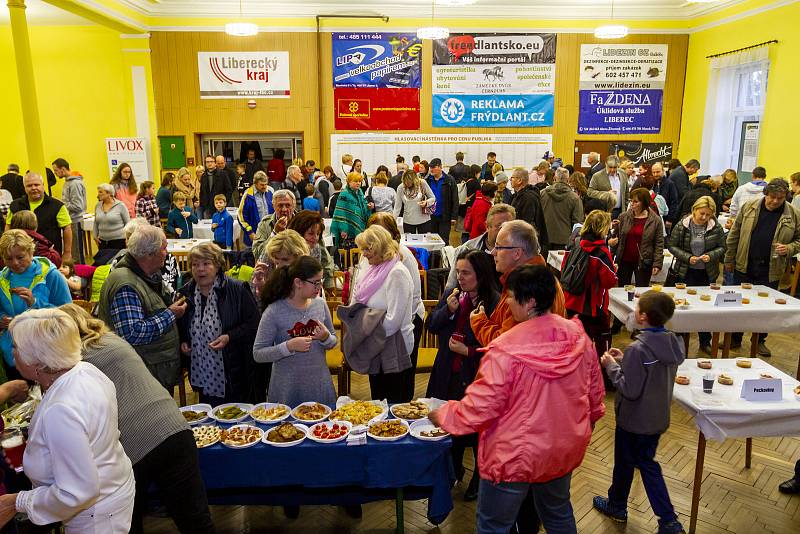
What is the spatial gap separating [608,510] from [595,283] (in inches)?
69.0

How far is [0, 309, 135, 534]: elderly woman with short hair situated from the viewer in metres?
1.77

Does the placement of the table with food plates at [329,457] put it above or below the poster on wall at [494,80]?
below

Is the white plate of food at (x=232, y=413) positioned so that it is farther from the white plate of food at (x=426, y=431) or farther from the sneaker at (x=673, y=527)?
the sneaker at (x=673, y=527)

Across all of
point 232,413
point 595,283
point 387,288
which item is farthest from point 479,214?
point 232,413

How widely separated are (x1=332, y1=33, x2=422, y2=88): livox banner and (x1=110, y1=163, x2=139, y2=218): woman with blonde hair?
5.49m

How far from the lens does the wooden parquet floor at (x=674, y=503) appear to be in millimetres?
3133

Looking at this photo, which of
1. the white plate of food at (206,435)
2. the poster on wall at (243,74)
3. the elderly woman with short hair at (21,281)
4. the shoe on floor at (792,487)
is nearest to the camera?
the white plate of food at (206,435)

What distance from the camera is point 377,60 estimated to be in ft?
39.8

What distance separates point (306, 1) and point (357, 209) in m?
6.58

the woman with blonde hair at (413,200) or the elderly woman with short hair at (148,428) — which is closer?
the elderly woman with short hair at (148,428)

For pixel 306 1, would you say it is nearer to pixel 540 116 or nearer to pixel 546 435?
pixel 540 116

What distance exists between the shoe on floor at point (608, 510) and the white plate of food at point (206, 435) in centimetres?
212

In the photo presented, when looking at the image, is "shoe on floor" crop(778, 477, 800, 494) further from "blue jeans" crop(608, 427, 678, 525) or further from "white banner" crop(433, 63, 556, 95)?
"white banner" crop(433, 63, 556, 95)

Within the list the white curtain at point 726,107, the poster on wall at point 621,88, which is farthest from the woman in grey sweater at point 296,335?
the poster on wall at point 621,88
